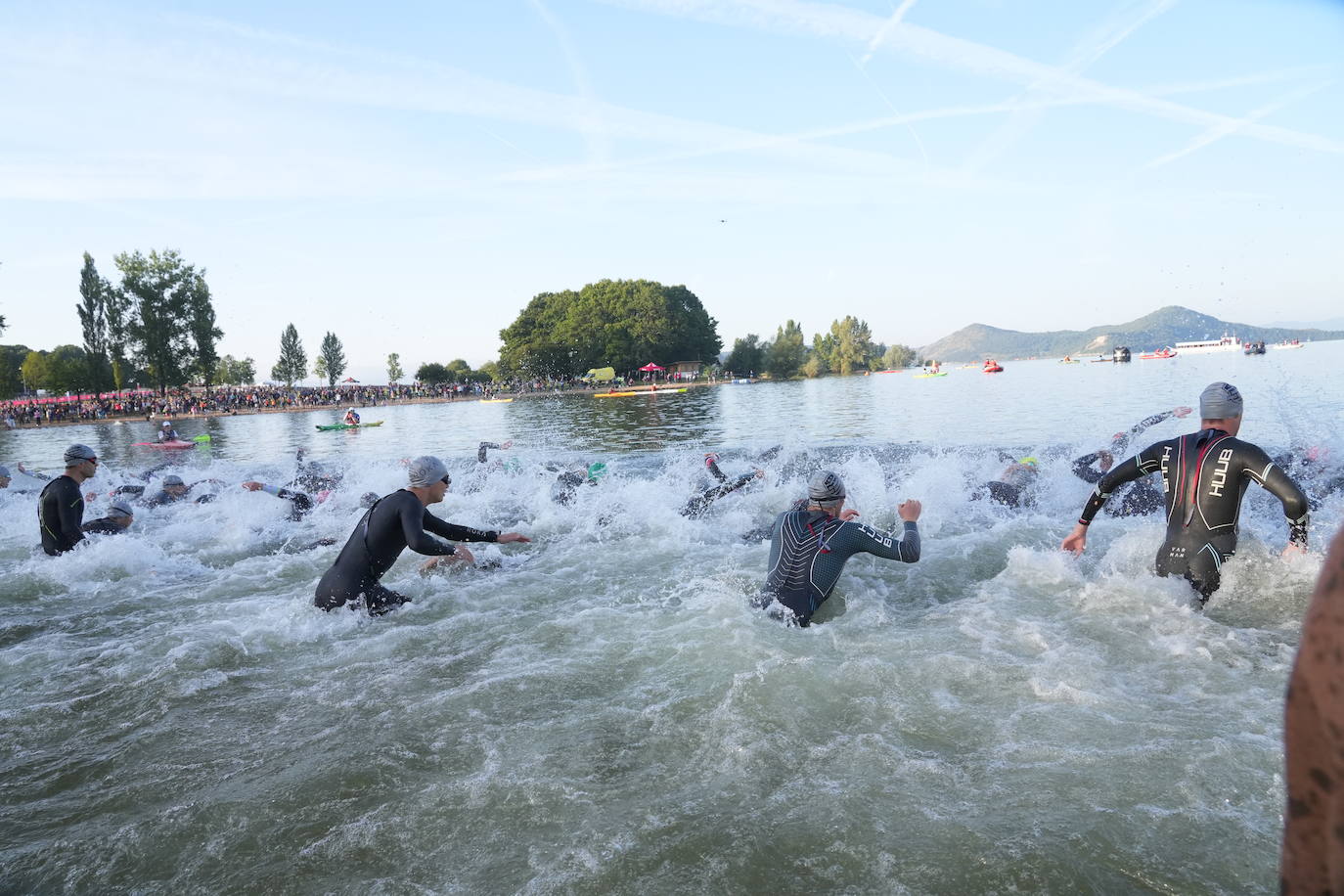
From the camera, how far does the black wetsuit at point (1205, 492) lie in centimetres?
532

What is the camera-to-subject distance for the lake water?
138 inches

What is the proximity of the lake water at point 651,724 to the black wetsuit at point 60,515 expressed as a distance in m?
0.24

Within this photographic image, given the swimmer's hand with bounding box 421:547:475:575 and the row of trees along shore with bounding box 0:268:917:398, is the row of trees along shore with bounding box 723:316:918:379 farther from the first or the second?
the swimmer's hand with bounding box 421:547:475:575

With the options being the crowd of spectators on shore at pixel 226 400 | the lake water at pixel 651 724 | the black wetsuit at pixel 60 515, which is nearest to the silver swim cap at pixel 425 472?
the lake water at pixel 651 724

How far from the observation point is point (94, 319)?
2625 inches

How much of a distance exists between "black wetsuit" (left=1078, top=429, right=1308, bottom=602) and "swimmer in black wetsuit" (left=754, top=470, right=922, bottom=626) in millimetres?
1873

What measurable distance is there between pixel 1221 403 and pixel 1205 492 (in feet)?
2.20

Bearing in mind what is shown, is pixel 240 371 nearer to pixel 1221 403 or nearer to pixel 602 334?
pixel 602 334

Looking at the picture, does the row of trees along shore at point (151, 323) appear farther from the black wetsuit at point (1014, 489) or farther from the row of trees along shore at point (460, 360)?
the black wetsuit at point (1014, 489)

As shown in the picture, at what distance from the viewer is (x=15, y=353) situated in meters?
109

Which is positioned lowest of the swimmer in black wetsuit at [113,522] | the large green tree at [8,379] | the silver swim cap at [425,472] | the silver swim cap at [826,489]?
the swimmer in black wetsuit at [113,522]

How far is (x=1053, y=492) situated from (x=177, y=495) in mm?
16685

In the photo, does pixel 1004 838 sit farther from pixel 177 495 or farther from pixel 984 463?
pixel 177 495

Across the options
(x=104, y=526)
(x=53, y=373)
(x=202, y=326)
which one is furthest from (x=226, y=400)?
(x=104, y=526)
